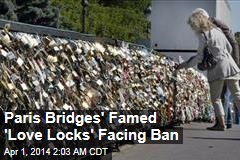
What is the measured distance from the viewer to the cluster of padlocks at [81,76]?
5.35m

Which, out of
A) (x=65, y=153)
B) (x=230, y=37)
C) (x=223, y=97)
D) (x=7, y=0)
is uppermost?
(x=7, y=0)

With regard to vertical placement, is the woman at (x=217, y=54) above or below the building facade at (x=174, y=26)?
below

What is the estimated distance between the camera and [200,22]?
33.2ft

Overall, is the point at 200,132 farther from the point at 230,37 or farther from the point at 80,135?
the point at 80,135

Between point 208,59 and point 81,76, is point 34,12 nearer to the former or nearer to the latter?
point 208,59

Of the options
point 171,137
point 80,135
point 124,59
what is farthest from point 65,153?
point 171,137

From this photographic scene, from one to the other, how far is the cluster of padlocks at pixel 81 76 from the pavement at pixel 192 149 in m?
0.57

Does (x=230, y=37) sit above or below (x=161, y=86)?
above

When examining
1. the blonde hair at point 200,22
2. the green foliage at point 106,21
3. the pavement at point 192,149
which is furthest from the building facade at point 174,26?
the pavement at point 192,149

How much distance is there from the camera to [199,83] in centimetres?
1482

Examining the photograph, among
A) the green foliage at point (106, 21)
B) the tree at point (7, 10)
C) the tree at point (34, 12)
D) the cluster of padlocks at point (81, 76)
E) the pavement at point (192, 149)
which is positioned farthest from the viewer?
the green foliage at point (106, 21)

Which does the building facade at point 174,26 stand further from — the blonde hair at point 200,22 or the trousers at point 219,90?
the blonde hair at point 200,22

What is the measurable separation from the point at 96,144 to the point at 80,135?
0.61 meters

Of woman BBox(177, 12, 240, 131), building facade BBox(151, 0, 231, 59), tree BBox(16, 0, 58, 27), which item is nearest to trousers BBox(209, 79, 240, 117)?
woman BBox(177, 12, 240, 131)
